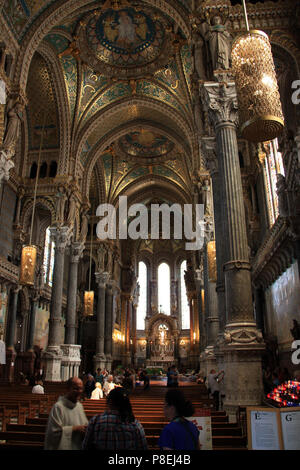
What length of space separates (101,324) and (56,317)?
28.8 ft

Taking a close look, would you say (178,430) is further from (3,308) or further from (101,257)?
(101,257)

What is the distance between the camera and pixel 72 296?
18.2m

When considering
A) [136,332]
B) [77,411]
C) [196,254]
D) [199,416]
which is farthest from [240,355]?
[136,332]

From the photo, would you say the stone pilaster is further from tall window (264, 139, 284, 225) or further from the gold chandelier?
tall window (264, 139, 284, 225)

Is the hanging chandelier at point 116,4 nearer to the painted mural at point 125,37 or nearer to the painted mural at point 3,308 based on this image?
the painted mural at point 125,37

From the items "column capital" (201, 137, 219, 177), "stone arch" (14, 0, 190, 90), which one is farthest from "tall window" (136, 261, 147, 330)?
"column capital" (201, 137, 219, 177)

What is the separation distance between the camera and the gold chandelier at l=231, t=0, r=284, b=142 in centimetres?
593

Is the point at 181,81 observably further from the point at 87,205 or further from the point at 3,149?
the point at 3,149

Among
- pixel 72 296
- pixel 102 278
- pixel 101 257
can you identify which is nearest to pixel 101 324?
pixel 102 278

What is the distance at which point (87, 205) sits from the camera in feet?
64.8

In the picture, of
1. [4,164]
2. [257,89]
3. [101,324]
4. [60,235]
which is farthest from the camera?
[101,324]

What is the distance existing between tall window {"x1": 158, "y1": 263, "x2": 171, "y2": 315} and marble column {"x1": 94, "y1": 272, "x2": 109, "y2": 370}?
1469cm

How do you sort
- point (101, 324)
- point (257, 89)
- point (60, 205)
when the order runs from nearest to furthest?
point (257, 89) < point (60, 205) < point (101, 324)

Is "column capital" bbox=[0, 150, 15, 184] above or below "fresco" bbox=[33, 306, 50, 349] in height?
above
